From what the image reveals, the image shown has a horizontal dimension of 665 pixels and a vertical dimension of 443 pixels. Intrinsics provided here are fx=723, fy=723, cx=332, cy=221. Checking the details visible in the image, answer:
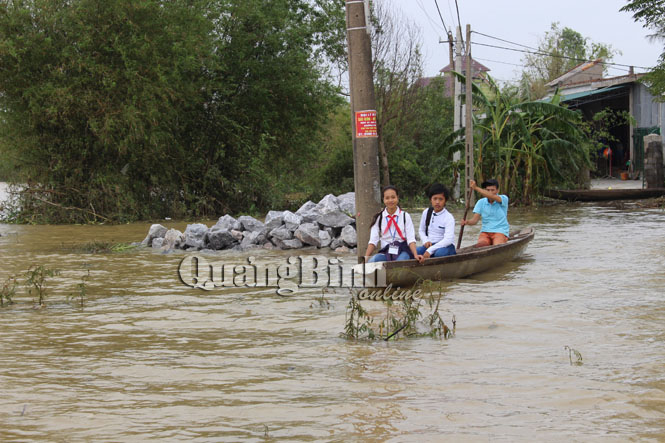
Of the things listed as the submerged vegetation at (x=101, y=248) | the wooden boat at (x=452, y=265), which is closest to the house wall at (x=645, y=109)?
the wooden boat at (x=452, y=265)

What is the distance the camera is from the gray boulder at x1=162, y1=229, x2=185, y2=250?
15.3m

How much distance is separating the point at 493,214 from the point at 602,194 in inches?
606

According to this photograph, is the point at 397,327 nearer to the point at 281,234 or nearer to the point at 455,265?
the point at 455,265

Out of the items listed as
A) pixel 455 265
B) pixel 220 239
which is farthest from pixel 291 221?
pixel 455 265

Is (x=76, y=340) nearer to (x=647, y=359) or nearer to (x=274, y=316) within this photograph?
(x=274, y=316)

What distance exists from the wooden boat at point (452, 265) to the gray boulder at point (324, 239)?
419 centimetres

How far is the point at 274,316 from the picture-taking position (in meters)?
8.07

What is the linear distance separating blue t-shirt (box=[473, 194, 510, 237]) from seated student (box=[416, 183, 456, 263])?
1.75 metres

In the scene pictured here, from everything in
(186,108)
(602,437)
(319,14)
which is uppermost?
(319,14)

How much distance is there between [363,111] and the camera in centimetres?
945

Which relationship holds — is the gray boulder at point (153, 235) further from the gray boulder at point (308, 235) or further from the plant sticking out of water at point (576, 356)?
A: the plant sticking out of water at point (576, 356)

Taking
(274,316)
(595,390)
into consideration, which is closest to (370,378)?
(595,390)

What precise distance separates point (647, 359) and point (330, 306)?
3.77m

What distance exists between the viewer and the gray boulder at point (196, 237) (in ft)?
50.3
